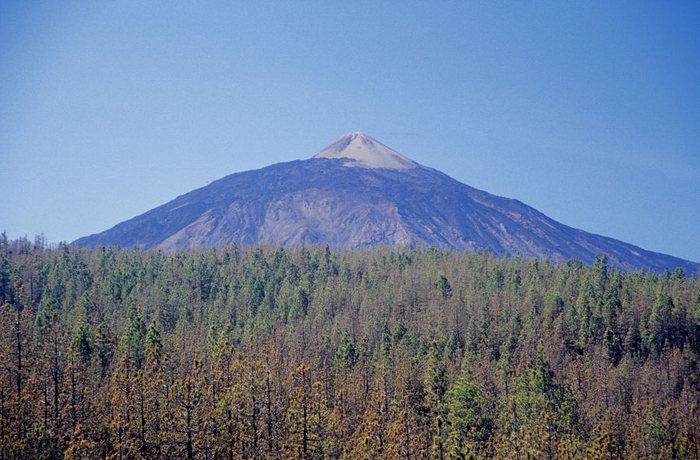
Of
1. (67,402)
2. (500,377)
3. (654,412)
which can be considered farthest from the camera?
(500,377)

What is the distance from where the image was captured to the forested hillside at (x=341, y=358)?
1969 inches

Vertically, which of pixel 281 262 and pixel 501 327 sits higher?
pixel 281 262

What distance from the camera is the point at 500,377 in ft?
305

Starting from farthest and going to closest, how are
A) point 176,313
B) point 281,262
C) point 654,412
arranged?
point 281,262 < point 176,313 < point 654,412

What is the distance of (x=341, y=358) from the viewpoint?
97.1m

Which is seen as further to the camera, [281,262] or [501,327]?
[281,262]

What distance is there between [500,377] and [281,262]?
89.8 meters

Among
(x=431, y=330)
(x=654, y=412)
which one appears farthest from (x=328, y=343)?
(x=654, y=412)

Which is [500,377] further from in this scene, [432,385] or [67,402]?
[67,402]

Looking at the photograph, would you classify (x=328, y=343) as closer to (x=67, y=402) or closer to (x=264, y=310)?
(x=264, y=310)

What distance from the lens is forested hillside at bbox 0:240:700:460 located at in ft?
164

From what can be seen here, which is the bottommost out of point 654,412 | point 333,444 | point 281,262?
point 654,412

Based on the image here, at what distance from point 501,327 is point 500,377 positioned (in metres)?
23.1

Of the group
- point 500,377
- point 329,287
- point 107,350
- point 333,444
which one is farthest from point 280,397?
point 329,287
